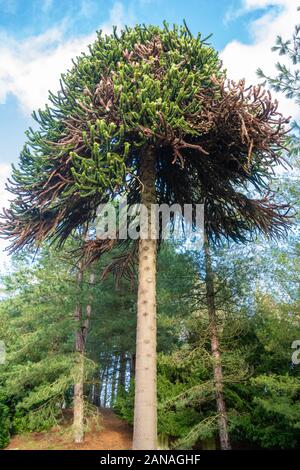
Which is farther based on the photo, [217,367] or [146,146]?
[217,367]

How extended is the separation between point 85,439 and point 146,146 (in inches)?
420

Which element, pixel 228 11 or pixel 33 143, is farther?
pixel 228 11

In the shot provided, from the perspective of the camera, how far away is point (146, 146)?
798 centimetres

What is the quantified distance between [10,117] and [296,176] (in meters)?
10.6

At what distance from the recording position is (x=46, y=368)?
11672mm

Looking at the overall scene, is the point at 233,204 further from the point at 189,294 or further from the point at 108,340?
the point at 108,340

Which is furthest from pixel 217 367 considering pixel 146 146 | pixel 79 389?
pixel 146 146

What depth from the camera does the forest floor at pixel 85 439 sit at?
38.6ft

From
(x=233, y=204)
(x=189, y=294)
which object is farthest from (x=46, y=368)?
(x=233, y=204)

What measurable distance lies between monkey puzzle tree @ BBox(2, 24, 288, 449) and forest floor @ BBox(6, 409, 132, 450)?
6.94 meters
